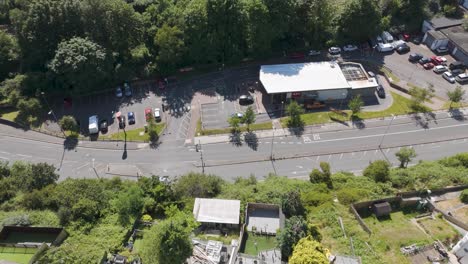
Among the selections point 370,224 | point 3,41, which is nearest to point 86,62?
point 3,41

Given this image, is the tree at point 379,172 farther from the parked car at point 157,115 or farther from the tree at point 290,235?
the parked car at point 157,115

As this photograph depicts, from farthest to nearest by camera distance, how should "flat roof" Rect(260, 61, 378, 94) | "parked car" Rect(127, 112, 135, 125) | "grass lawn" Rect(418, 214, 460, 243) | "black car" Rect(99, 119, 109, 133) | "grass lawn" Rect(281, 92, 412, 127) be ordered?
"flat roof" Rect(260, 61, 378, 94), "parked car" Rect(127, 112, 135, 125), "grass lawn" Rect(281, 92, 412, 127), "black car" Rect(99, 119, 109, 133), "grass lawn" Rect(418, 214, 460, 243)

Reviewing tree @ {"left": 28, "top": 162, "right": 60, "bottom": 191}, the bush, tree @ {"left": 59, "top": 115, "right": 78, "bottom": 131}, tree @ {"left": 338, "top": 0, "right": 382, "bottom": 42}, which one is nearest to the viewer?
the bush

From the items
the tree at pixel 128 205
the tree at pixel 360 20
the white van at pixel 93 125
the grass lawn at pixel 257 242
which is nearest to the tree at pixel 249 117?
the grass lawn at pixel 257 242

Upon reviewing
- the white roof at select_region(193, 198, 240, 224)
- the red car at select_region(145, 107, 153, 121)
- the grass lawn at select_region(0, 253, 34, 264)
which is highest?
the red car at select_region(145, 107, 153, 121)

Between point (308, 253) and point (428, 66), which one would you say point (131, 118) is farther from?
point (428, 66)

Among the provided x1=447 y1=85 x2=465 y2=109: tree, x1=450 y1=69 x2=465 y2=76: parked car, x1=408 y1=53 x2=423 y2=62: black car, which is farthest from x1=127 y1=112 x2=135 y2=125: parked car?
x1=450 y1=69 x2=465 y2=76: parked car

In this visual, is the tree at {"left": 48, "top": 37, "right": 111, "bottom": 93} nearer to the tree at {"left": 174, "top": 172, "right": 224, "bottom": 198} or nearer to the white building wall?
the tree at {"left": 174, "top": 172, "right": 224, "bottom": 198}
